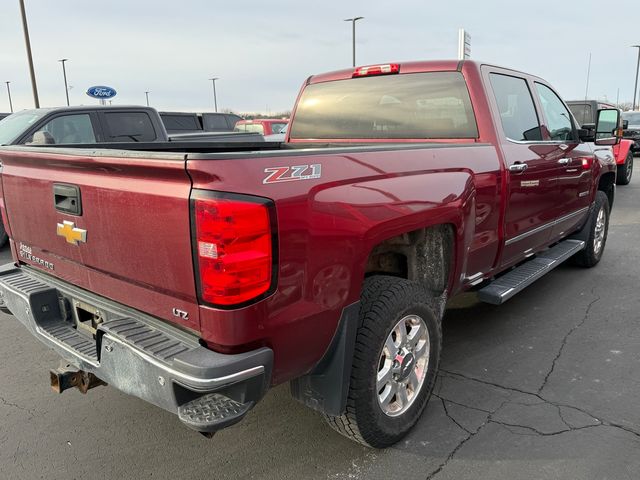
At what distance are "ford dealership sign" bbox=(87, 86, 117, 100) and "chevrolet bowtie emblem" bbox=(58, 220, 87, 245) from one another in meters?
14.5

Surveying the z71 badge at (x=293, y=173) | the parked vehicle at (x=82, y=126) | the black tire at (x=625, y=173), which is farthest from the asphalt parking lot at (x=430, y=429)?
the black tire at (x=625, y=173)

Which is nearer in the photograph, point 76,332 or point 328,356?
point 328,356

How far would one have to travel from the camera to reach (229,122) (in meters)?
15.5

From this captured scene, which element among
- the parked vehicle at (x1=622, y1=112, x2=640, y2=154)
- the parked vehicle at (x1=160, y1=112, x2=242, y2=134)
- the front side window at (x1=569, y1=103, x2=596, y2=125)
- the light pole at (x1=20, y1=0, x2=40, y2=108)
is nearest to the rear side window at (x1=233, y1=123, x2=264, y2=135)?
the parked vehicle at (x1=160, y1=112, x2=242, y2=134)

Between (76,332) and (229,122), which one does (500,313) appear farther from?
(229,122)

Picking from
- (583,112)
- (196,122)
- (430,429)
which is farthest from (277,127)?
(430,429)

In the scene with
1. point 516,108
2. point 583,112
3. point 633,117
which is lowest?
point 633,117

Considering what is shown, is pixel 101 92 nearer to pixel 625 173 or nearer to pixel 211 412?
pixel 625 173

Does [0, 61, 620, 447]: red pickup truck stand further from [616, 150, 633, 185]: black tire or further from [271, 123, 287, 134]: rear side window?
[271, 123, 287, 134]: rear side window

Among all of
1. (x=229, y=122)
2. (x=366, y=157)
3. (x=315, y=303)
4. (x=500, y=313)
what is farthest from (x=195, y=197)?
(x=229, y=122)

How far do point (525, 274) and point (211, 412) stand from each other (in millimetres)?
2898

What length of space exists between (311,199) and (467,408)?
1710 millimetres

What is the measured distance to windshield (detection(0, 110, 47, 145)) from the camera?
673 cm

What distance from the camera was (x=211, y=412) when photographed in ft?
6.47
